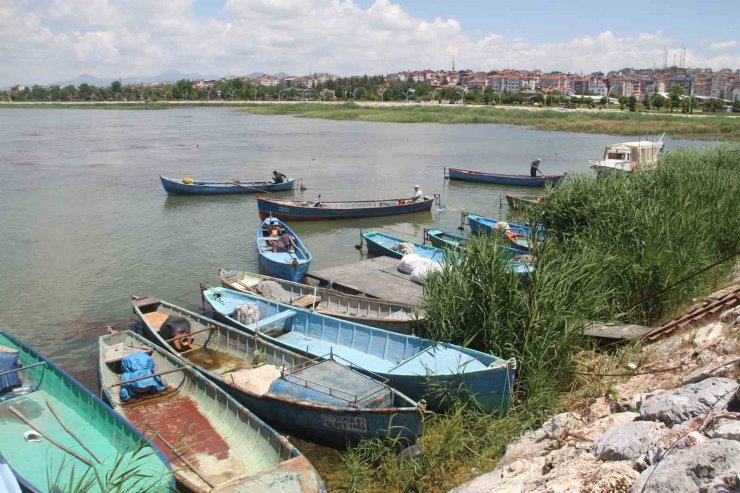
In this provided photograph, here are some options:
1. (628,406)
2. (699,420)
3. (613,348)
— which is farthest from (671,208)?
(699,420)

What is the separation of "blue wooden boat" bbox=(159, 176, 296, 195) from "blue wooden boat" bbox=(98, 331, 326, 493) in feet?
75.1

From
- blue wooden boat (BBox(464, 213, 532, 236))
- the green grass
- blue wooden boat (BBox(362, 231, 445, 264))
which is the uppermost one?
the green grass

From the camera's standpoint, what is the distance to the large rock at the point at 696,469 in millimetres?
4922

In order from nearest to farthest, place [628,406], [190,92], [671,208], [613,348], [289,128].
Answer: [628,406] < [613,348] < [671,208] < [289,128] < [190,92]

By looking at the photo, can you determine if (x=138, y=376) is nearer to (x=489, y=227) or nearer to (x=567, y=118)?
(x=489, y=227)

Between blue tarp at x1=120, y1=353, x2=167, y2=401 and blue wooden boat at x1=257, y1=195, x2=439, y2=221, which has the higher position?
blue wooden boat at x1=257, y1=195, x2=439, y2=221

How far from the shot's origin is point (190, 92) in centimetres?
17575

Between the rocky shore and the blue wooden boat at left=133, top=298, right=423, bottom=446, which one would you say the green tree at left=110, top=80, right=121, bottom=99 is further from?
the rocky shore

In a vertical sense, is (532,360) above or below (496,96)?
below

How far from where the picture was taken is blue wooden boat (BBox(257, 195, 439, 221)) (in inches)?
1099

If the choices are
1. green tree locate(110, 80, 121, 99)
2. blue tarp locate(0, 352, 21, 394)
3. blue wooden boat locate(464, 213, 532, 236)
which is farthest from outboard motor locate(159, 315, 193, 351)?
green tree locate(110, 80, 121, 99)

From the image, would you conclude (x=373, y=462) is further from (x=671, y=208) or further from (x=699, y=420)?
(x=671, y=208)

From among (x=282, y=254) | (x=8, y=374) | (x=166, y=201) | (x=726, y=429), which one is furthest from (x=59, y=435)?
(x=166, y=201)

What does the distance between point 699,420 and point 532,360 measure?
12.9ft
